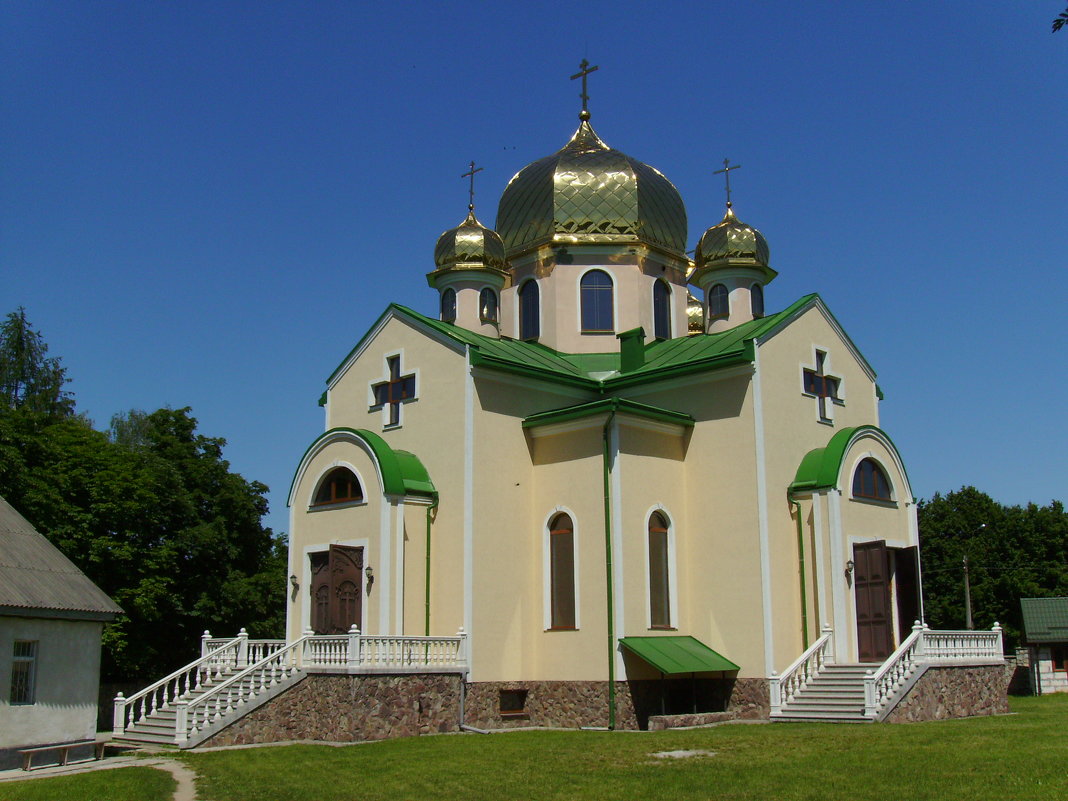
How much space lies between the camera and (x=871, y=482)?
68.6 feet

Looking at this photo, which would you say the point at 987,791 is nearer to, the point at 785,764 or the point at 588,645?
the point at 785,764

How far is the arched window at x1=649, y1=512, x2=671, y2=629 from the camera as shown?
766 inches

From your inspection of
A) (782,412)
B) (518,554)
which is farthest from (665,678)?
(782,412)

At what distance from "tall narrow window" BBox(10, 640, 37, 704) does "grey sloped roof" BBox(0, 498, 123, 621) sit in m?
0.47

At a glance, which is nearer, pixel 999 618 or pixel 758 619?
pixel 758 619

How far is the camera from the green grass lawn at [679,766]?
36.0 feet

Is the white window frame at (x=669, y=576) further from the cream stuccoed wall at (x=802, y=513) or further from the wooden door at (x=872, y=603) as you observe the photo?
the wooden door at (x=872, y=603)

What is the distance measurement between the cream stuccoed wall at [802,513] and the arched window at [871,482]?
0.96 feet

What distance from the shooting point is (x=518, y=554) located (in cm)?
2009

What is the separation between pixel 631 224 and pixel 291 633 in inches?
452

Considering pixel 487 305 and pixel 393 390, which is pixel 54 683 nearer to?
pixel 393 390

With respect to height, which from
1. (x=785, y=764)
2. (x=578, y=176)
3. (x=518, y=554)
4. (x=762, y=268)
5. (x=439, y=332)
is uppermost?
(x=578, y=176)

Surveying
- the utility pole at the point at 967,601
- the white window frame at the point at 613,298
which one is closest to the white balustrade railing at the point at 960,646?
the white window frame at the point at 613,298

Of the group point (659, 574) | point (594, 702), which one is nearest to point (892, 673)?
point (659, 574)
